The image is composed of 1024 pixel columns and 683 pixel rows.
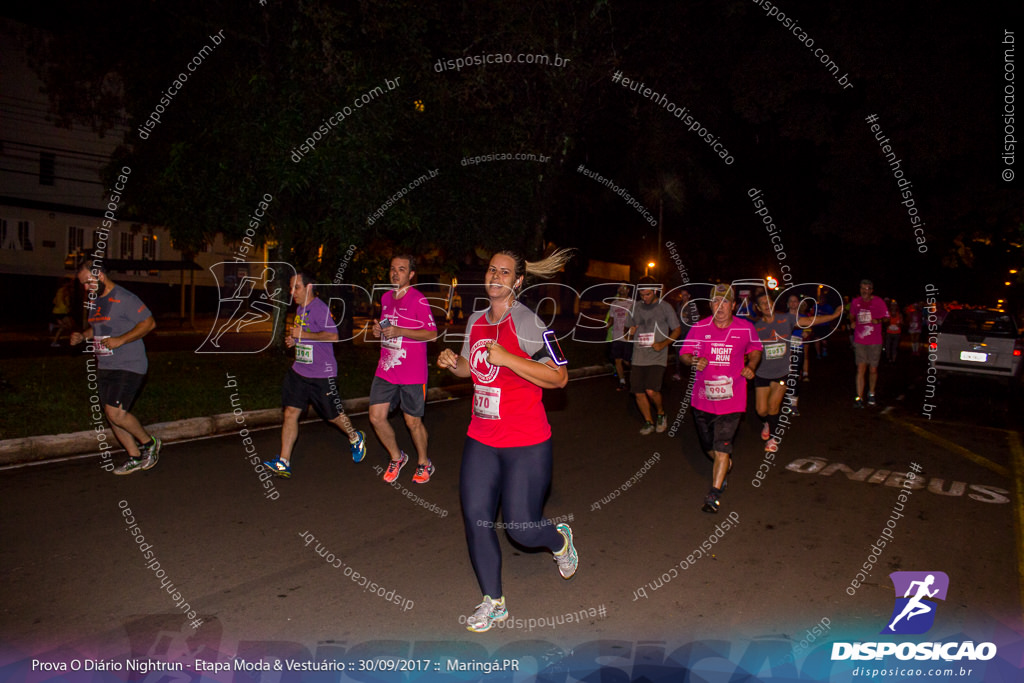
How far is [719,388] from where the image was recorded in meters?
6.70

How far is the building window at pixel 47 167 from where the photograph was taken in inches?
1142

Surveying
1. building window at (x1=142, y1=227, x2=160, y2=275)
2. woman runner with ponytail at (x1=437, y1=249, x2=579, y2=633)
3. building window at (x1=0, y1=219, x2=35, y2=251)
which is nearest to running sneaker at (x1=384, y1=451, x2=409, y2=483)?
woman runner with ponytail at (x1=437, y1=249, x2=579, y2=633)

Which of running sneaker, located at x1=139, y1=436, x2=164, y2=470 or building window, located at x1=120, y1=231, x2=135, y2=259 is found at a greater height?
building window, located at x1=120, y1=231, x2=135, y2=259

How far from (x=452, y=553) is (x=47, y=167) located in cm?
3120

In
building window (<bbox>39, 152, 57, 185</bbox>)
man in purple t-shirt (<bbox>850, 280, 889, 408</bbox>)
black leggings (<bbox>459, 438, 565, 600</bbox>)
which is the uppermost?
building window (<bbox>39, 152, 57, 185</bbox>)

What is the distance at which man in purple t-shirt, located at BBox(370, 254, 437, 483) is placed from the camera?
668 centimetres

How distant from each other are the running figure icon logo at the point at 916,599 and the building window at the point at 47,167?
33102mm

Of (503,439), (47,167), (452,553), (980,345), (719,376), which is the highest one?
(47,167)

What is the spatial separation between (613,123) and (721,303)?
16.0 meters

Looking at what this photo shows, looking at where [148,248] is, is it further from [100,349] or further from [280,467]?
[280,467]

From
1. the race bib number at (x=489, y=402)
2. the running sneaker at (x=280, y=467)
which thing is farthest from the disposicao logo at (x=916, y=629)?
the running sneaker at (x=280, y=467)

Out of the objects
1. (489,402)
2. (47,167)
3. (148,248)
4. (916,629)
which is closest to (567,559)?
(489,402)

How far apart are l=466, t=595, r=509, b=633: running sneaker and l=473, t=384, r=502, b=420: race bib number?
104 cm

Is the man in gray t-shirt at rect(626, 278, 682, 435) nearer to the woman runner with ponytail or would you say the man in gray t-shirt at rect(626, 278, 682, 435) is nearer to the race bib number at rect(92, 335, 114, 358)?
the woman runner with ponytail
